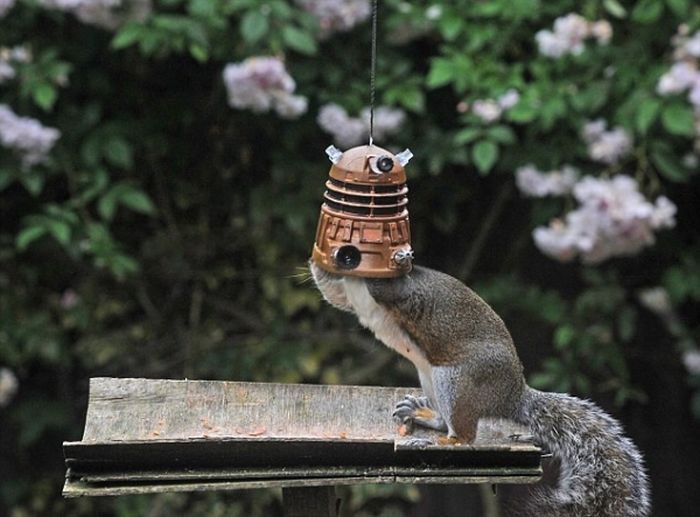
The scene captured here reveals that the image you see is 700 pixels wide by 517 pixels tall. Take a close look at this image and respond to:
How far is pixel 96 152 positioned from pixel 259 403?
51.3 inches

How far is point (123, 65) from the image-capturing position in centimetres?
296

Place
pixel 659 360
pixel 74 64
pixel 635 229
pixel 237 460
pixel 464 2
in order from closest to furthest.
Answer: pixel 237 460 → pixel 635 229 → pixel 464 2 → pixel 74 64 → pixel 659 360

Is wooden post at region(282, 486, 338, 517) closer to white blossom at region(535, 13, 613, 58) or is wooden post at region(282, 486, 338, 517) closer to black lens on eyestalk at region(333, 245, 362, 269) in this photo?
black lens on eyestalk at region(333, 245, 362, 269)

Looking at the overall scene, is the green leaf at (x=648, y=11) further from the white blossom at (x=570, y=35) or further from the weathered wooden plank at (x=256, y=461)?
the weathered wooden plank at (x=256, y=461)

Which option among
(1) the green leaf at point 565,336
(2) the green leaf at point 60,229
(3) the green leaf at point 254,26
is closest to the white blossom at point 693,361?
(1) the green leaf at point 565,336

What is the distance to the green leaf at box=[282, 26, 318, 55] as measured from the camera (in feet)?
8.15

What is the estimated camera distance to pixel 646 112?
2396 mm

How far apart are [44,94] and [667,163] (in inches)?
50.3

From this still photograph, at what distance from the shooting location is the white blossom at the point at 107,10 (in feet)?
8.07

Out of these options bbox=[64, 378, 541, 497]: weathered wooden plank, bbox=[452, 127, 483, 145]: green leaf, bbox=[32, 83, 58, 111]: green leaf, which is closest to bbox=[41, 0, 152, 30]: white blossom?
bbox=[32, 83, 58, 111]: green leaf

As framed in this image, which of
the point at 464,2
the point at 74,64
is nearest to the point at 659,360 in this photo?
the point at 464,2

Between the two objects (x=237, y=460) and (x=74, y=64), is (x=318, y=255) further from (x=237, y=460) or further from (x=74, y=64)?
(x=74, y=64)

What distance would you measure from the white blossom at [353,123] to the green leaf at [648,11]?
0.53 meters

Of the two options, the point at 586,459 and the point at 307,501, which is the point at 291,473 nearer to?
the point at 307,501
